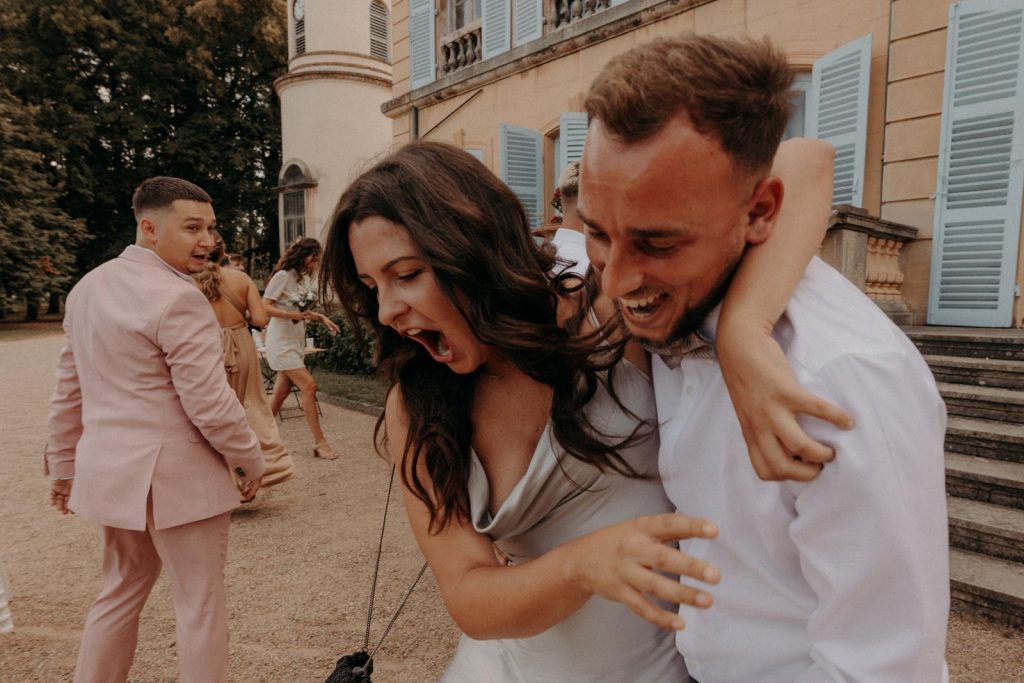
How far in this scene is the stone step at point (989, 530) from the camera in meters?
3.18

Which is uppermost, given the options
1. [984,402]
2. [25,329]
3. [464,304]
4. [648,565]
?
[464,304]

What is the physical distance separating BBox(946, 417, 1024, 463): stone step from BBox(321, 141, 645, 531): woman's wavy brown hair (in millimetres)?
3572

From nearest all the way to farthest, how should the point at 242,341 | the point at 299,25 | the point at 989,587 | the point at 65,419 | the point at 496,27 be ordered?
1. the point at 65,419
2. the point at 989,587
3. the point at 242,341
4. the point at 496,27
5. the point at 299,25

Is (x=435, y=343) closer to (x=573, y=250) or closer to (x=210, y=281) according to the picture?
(x=573, y=250)

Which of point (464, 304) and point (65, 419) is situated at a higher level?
point (464, 304)

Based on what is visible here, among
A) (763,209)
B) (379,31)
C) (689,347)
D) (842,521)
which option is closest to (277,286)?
(689,347)

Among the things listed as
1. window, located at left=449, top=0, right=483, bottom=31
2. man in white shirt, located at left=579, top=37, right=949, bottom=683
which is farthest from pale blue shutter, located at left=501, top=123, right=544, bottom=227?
man in white shirt, located at left=579, top=37, right=949, bottom=683

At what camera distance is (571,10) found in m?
8.71

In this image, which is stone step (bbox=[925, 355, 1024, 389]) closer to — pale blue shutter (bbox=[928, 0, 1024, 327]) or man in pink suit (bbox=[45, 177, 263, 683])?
pale blue shutter (bbox=[928, 0, 1024, 327])

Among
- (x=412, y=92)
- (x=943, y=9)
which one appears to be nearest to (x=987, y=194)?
(x=943, y=9)

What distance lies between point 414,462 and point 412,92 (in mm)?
11214

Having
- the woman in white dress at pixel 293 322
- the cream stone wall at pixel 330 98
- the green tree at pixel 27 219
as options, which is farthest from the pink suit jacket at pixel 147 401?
the green tree at pixel 27 219

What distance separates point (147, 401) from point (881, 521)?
95.3 inches

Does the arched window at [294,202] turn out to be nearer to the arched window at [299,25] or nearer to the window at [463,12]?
the arched window at [299,25]
